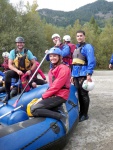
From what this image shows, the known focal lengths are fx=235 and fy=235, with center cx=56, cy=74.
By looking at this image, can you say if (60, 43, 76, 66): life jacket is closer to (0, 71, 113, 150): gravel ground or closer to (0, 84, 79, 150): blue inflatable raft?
(0, 71, 113, 150): gravel ground

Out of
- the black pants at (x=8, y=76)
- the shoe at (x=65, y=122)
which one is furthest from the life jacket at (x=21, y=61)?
the shoe at (x=65, y=122)

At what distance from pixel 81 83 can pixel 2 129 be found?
8.19 feet

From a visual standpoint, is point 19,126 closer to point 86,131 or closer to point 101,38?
point 86,131

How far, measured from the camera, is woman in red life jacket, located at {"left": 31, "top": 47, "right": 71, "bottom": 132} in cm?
394

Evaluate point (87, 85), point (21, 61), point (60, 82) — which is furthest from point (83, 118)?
point (21, 61)

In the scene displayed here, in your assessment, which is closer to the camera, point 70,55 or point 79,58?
point 79,58

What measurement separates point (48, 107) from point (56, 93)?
29 centimetres

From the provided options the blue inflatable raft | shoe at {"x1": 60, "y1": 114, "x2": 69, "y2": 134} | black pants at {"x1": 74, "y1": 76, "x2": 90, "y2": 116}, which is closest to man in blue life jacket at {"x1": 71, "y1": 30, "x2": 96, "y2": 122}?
black pants at {"x1": 74, "y1": 76, "x2": 90, "y2": 116}

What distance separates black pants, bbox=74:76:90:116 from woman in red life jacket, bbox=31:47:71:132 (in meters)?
1.23

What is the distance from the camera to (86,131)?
16.0 feet

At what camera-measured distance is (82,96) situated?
542cm

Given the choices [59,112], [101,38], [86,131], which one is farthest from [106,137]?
[101,38]

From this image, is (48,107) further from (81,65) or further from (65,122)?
(81,65)

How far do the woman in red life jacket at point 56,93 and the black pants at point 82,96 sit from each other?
4.02 feet
